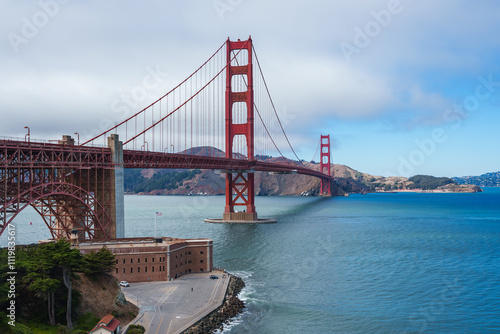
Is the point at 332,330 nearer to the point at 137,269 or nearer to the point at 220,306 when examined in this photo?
the point at 220,306

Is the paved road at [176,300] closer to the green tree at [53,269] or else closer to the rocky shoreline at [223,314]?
the rocky shoreline at [223,314]

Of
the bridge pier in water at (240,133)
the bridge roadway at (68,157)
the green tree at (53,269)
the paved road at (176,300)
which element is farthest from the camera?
the bridge pier in water at (240,133)

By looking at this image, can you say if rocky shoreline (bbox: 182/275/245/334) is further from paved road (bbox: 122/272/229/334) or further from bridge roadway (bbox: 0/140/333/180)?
bridge roadway (bbox: 0/140/333/180)

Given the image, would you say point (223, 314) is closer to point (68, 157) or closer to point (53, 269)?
point (53, 269)

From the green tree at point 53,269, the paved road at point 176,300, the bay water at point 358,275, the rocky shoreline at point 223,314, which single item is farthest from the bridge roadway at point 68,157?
the rocky shoreline at point 223,314

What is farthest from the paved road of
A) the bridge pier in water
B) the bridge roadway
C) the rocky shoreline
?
the bridge pier in water
